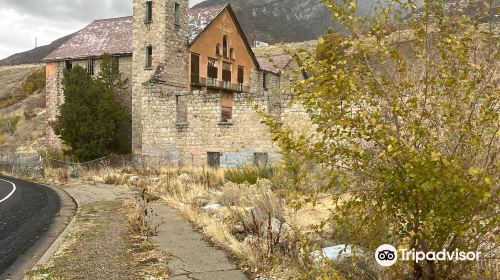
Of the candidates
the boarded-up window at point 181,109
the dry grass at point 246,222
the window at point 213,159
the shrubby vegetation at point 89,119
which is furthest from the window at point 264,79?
the dry grass at point 246,222

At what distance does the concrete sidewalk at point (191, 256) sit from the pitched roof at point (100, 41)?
1074 inches

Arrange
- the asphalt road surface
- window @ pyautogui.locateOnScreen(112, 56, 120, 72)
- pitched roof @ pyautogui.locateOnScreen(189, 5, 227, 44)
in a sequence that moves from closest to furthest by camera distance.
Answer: the asphalt road surface
pitched roof @ pyautogui.locateOnScreen(189, 5, 227, 44)
window @ pyautogui.locateOnScreen(112, 56, 120, 72)

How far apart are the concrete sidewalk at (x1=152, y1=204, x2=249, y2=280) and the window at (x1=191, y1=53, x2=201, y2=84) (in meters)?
22.4

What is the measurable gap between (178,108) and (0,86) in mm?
52855

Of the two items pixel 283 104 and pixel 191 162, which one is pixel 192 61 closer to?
pixel 191 162

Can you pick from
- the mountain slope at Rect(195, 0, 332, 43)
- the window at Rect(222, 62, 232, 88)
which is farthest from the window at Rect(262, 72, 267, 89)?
the mountain slope at Rect(195, 0, 332, 43)

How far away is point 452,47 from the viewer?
438 cm

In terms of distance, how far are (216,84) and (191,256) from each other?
1116 inches

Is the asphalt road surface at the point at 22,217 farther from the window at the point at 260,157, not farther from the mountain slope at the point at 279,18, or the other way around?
the mountain slope at the point at 279,18

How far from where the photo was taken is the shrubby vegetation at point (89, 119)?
30156mm

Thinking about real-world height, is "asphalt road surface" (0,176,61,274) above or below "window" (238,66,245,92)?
Answer: below

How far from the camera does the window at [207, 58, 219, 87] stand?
34500mm

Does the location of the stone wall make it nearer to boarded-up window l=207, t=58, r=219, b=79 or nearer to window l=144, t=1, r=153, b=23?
window l=144, t=1, r=153, b=23

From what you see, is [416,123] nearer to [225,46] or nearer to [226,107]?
[226,107]
